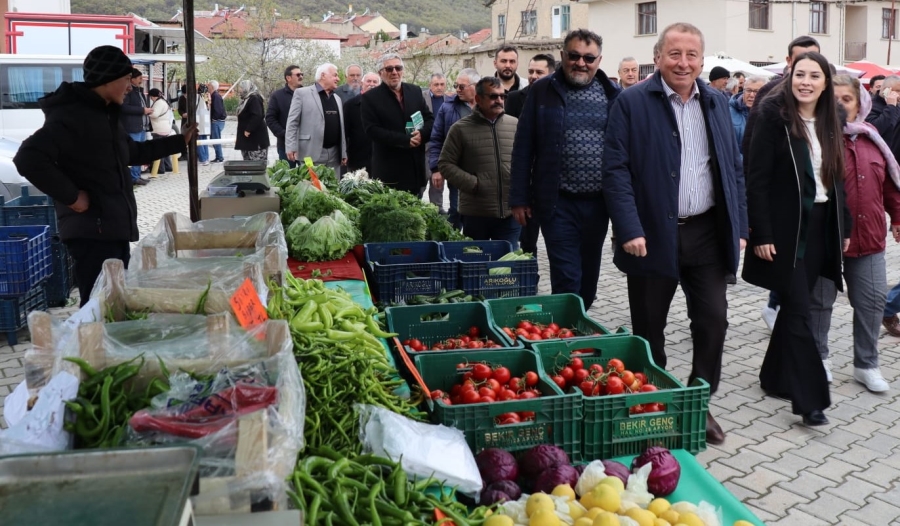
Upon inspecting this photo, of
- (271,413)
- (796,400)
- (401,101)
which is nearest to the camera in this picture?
(271,413)

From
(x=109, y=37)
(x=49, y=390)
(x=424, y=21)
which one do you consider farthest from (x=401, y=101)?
(x=424, y=21)

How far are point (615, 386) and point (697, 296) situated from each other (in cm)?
116

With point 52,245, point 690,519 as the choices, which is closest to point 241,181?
point 52,245

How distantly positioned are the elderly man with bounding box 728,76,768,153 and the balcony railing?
36375 millimetres

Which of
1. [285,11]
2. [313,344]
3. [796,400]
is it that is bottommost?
[796,400]

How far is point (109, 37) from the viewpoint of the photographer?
18672 millimetres

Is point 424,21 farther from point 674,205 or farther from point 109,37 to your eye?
point 674,205

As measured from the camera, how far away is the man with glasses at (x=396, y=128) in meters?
8.97

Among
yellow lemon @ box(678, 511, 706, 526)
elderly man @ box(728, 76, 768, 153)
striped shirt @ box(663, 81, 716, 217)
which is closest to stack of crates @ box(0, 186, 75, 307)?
striped shirt @ box(663, 81, 716, 217)

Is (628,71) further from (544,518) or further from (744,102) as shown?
(544,518)

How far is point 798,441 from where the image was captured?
185 inches

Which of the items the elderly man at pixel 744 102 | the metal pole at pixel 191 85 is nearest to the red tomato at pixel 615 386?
the metal pole at pixel 191 85

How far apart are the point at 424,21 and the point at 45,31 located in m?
96.2

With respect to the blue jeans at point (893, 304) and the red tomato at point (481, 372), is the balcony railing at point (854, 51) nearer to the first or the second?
the blue jeans at point (893, 304)
